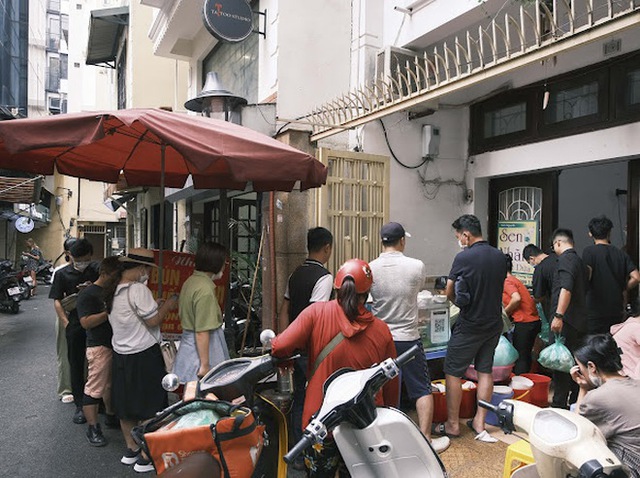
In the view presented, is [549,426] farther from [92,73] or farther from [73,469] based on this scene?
[92,73]

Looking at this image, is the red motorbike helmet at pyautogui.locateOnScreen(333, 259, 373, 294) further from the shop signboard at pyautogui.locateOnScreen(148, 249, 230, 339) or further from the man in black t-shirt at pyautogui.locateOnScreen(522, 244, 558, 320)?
the man in black t-shirt at pyautogui.locateOnScreen(522, 244, 558, 320)

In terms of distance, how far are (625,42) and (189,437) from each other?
219 inches

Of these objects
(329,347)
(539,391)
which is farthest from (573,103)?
(329,347)

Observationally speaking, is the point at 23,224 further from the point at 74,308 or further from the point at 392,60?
the point at 392,60

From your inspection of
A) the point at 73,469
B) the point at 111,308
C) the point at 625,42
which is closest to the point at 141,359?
the point at 111,308

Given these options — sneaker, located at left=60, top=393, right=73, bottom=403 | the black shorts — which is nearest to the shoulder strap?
the black shorts

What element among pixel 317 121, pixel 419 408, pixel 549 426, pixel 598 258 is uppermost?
pixel 317 121

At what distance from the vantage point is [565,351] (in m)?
4.67

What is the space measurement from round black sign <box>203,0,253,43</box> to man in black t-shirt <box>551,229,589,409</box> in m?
4.91

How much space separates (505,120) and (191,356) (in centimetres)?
510

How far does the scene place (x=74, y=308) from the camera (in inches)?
202

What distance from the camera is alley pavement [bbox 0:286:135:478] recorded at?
13.1 ft

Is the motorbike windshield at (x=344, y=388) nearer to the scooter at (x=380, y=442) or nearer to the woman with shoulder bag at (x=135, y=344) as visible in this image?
the scooter at (x=380, y=442)

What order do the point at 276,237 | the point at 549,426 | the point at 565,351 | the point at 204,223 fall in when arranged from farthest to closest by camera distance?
the point at 204,223 → the point at 276,237 → the point at 565,351 → the point at 549,426
